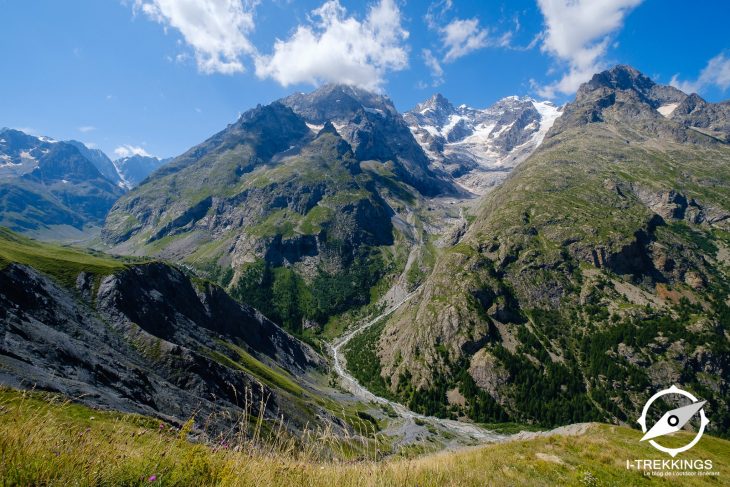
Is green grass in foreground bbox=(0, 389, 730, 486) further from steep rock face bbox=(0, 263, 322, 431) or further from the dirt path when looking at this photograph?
the dirt path

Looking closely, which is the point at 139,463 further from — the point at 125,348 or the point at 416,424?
the point at 416,424

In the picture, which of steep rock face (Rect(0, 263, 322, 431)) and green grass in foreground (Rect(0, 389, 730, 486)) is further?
steep rock face (Rect(0, 263, 322, 431))

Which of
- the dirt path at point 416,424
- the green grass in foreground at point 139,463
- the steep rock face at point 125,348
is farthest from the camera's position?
the dirt path at point 416,424

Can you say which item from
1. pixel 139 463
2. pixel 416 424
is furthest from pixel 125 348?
pixel 416 424

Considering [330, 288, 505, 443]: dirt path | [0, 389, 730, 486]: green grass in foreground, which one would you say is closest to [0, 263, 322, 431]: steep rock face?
[0, 389, 730, 486]: green grass in foreground

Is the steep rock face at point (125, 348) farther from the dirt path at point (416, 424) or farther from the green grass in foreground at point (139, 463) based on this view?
the dirt path at point (416, 424)

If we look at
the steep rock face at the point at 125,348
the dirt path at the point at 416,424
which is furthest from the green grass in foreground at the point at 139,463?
the dirt path at the point at 416,424

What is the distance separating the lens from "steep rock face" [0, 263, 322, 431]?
3650 centimetres

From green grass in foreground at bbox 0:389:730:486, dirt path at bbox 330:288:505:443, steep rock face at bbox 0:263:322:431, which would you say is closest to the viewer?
green grass in foreground at bbox 0:389:730:486

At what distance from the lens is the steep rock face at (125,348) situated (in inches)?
1437

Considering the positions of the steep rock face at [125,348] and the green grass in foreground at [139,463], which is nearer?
the green grass in foreground at [139,463]

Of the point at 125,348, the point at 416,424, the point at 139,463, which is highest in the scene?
the point at 139,463

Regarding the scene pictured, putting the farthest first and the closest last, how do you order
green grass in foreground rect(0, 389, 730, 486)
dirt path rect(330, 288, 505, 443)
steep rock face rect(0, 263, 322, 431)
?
dirt path rect(330, 288, 505, 443) → steep rock face rect(0, 263, 322, 431) → green grass in foreground rect(0, 389, 730, 486)

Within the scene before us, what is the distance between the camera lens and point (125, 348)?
65.7 meters
